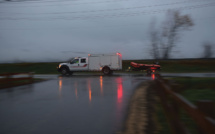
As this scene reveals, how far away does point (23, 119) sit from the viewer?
5238mm

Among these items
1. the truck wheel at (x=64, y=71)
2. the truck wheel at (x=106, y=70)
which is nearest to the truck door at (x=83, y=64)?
the truck wheel at (x=64, y=71)

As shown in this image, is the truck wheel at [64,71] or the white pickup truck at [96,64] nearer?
the white pickup truck at [96,64]

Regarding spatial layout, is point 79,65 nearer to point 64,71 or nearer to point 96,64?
point 64,71

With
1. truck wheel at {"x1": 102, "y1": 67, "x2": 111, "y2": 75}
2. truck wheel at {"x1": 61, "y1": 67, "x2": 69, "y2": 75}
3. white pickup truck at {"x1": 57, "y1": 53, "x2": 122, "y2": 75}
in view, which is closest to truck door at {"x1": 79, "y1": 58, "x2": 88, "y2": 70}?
white pickup truck at {"x1": 57, "y1": 53, "x2": 122, "y2": 75}

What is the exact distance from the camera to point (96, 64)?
77.4ft

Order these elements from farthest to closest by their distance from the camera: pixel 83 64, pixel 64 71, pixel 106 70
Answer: pixel 64 71 < pixel 83 64 < pixel 106 70

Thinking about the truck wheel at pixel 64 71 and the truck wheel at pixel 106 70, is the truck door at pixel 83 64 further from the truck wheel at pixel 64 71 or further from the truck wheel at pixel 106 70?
the truck wheel at pixel 106 70

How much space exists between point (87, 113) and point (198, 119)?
4.15m

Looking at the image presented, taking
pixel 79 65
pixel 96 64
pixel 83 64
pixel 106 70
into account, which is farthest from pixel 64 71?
pixel 106 70

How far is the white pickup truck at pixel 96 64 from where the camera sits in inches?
919

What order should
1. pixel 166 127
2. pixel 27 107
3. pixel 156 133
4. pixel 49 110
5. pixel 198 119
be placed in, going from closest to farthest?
pixel 198 119
pixel 156 133
pixel 166 127
pixel 49 110
pixel 27 107

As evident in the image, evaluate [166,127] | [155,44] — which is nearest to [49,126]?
[166,127]

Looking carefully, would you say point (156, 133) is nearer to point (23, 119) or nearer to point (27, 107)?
point (23, 119)

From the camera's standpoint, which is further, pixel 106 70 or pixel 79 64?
pixel 79 64
